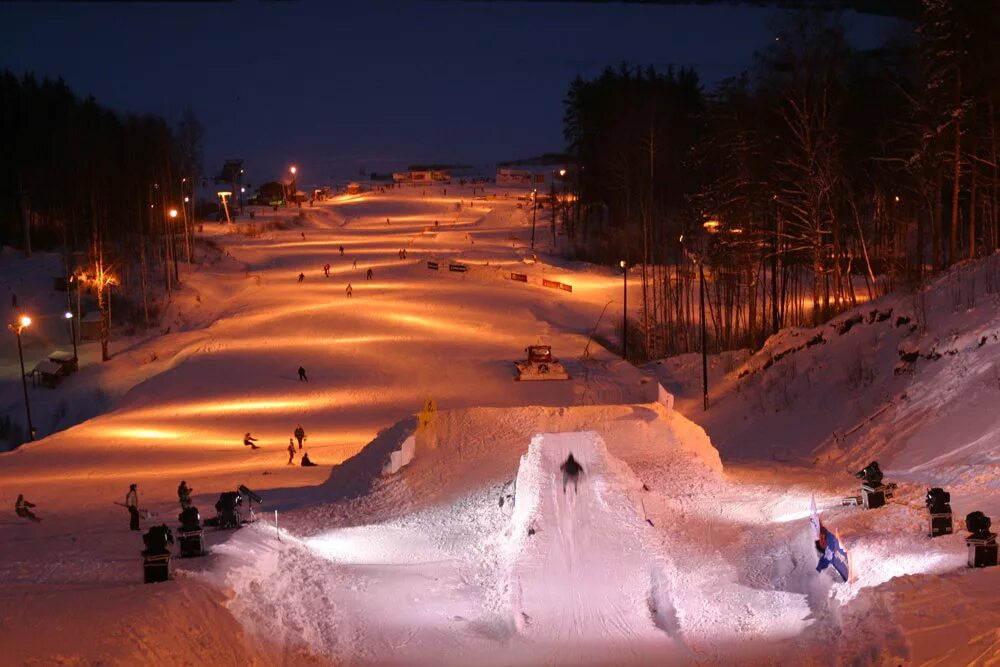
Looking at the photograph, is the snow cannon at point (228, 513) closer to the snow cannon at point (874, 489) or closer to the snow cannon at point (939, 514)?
the snow cannon at point (874, 489)

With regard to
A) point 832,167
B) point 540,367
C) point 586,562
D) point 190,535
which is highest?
point 832,167

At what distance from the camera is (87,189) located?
208 feet

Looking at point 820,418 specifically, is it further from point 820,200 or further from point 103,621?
point 103,621

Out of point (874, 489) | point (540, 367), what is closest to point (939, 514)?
point (874, 489)

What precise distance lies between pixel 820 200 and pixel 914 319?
8.80 meters

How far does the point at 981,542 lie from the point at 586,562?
529 cm

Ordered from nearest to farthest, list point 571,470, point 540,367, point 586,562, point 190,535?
point 190,535 < point 586,562 < point 571,470 < point 540,367

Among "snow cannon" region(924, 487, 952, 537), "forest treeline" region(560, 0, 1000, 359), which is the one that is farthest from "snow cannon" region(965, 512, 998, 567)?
"forest treeline" region(560, 0, 1000, 359)

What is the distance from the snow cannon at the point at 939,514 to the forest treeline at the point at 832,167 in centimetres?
1896

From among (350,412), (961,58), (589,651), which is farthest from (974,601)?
(350,412)

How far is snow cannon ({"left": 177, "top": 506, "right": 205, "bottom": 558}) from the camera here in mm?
12891

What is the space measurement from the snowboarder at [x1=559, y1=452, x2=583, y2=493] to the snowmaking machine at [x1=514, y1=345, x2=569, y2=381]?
25.5 meters

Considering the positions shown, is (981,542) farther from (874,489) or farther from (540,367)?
(540,367)

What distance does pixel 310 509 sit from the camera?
18.1 meters
